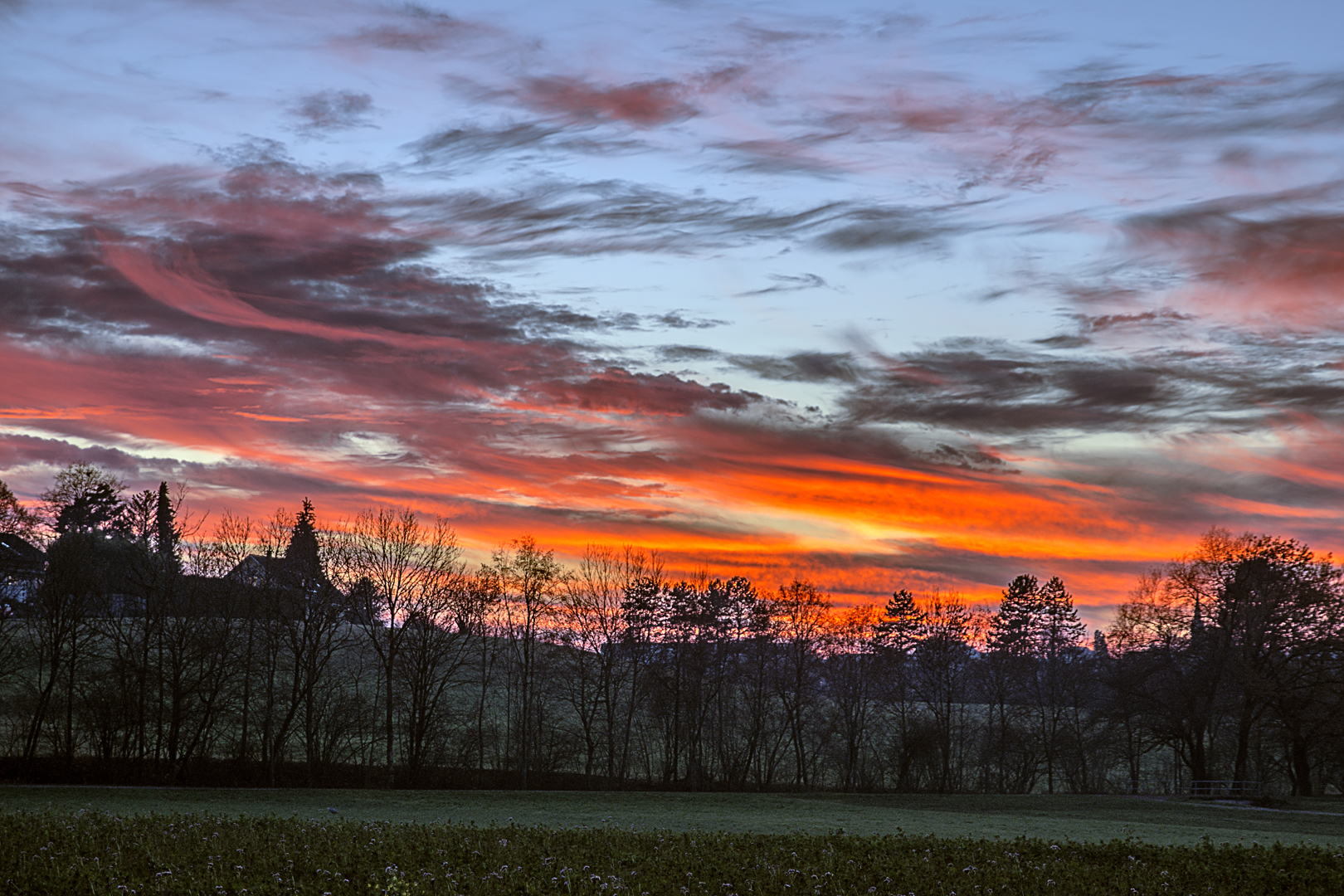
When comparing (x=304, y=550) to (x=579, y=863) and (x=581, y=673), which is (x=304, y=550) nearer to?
(x=581, y=673)

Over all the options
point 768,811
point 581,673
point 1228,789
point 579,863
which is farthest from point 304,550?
point 1228,789

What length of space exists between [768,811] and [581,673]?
24.0m

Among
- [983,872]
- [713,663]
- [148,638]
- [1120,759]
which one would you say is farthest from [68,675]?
[1120,759]

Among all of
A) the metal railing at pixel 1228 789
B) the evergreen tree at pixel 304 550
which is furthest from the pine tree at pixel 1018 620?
the evergreen tree at pixel 304 550

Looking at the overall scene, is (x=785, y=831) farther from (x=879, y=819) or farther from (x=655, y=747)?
(x=655, y=747)

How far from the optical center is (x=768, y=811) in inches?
1273

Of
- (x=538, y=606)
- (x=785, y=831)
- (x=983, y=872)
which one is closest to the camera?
(x=983, y=872)

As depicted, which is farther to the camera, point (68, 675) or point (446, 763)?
point (446, 763)

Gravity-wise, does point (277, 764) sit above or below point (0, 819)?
below

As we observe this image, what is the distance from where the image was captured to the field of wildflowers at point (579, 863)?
40.5 ft

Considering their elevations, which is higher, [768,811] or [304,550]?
[304,550]

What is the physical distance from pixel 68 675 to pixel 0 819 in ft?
91.3

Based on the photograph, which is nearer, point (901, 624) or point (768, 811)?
point (768, 811)

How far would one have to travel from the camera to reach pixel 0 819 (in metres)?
18.4
